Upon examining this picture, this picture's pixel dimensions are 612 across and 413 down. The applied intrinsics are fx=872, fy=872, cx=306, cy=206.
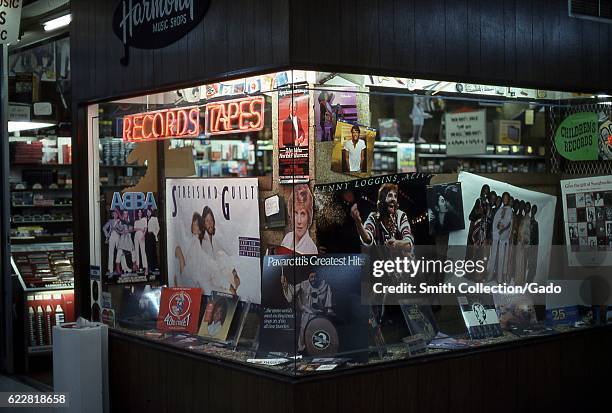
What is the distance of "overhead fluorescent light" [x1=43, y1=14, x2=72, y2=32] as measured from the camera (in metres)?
8.16

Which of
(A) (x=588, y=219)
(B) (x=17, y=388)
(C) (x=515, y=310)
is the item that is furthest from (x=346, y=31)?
(B) (x=17, y=388)

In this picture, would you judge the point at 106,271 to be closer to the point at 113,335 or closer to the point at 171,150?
the point at 113,335

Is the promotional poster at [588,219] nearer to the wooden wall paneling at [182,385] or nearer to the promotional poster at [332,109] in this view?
the promotional poster at [332,109]

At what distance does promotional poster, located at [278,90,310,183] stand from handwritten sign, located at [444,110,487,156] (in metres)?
1.35

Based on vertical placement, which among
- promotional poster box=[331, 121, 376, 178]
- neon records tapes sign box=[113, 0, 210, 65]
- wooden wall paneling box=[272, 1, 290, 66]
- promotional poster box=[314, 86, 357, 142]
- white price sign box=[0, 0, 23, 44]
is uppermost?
white price sign box=[0, 0, 23, 44]

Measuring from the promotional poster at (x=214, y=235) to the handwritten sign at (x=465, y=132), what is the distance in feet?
4.96

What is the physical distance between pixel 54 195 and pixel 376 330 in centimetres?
639

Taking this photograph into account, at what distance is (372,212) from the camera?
5.98 m

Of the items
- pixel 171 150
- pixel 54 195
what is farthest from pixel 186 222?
pixel 54 195

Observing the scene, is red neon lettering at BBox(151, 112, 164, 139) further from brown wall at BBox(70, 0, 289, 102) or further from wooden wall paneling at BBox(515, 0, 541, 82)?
wooden wall paneling at BBox(515, 0, 541, 82)

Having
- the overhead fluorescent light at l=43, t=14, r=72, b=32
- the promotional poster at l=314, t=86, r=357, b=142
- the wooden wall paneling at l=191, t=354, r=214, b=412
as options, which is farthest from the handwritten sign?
the overhead fluorescent light at l=43, t=14, r=72, b=32

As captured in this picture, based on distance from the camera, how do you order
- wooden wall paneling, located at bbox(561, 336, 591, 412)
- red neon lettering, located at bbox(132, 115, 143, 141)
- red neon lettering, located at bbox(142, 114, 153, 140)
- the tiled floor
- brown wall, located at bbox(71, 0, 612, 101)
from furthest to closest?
the tiled floor, red neon lettering, located at bbox(132, 115, 143, 141), red neon lettering, located at bbox(142, 114, 153, 140), wooden wall paneling, located at bbox(561, 336, 591, 412), brown wall, located at bbox(71, 0, 612, 101)

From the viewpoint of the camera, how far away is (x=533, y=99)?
6.76 m

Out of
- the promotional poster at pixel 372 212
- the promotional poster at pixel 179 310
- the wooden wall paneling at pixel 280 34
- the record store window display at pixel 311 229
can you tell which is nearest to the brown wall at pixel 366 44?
the wooden wall paneling at pixel 280 34
